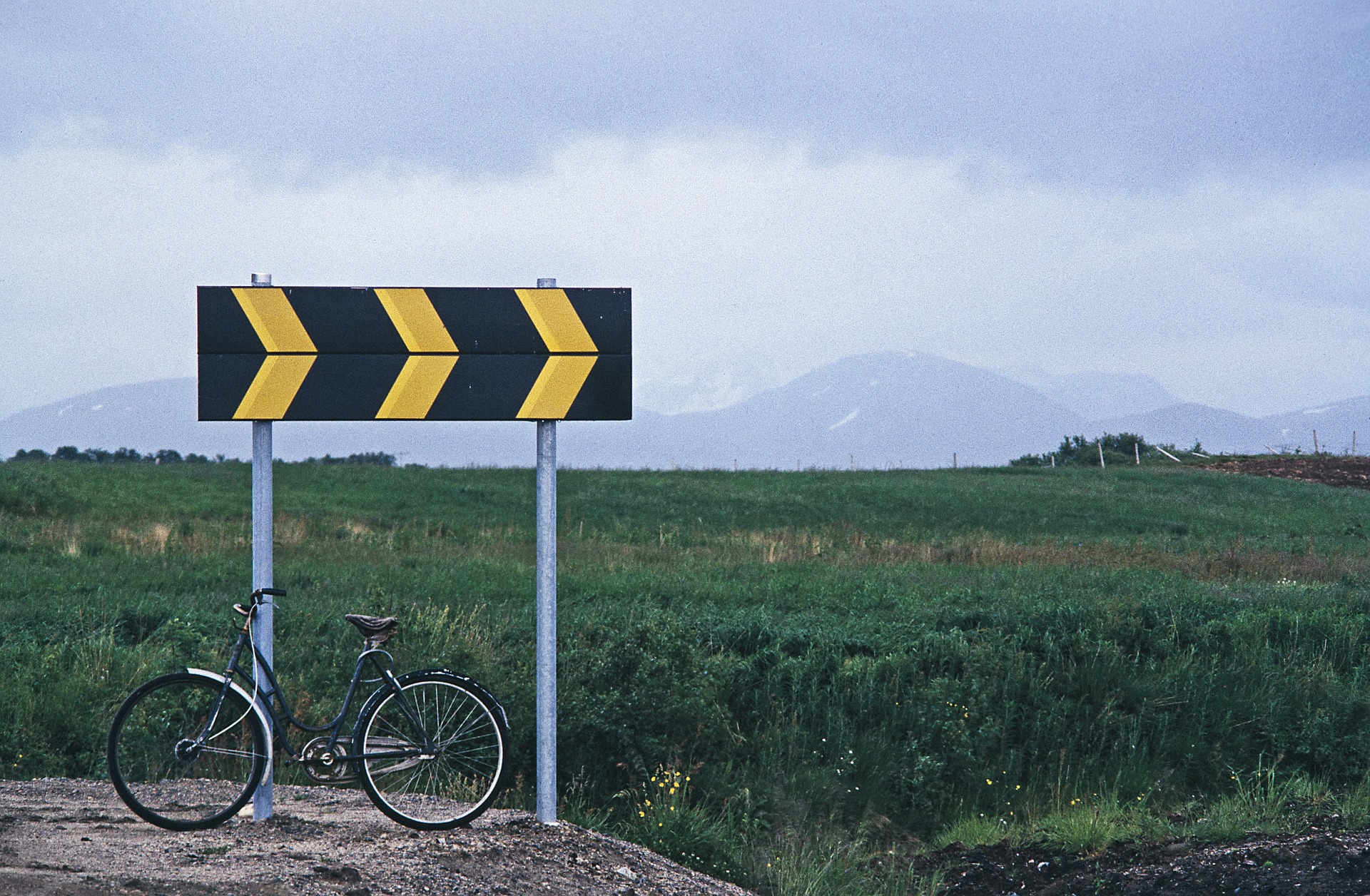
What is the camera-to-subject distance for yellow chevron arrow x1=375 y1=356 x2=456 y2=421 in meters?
5.85

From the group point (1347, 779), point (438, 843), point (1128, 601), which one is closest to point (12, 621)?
point (438, 843)

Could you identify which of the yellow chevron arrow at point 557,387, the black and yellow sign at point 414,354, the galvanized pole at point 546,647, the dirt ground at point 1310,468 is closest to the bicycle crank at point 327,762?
the galvanized pole at point 546,647

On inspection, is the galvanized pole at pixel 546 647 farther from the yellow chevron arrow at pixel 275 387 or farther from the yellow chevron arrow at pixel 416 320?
the yellow chevron arrow at pixel 275 387

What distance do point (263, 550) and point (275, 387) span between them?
3.05 ft

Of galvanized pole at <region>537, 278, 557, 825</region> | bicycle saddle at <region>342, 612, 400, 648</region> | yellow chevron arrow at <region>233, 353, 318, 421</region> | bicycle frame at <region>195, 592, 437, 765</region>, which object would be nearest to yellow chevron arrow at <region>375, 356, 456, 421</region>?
yellow chevron arrow at <region>233, 353, 318, 421</region>

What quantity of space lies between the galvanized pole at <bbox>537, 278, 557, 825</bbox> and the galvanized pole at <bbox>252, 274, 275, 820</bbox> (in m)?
1.47

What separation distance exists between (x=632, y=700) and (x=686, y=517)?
89.5 ft

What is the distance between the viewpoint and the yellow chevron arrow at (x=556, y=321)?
5.97m

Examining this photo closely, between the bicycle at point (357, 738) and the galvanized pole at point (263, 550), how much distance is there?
6 cm

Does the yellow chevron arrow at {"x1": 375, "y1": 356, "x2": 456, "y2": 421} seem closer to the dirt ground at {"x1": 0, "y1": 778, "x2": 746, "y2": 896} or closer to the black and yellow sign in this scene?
the black and yellow sign

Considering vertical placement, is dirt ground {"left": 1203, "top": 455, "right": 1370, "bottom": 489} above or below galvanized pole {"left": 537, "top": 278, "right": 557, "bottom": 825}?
above

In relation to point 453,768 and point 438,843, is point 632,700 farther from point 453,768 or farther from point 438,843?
point 438,843

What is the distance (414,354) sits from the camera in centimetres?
589

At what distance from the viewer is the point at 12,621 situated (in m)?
12.9
